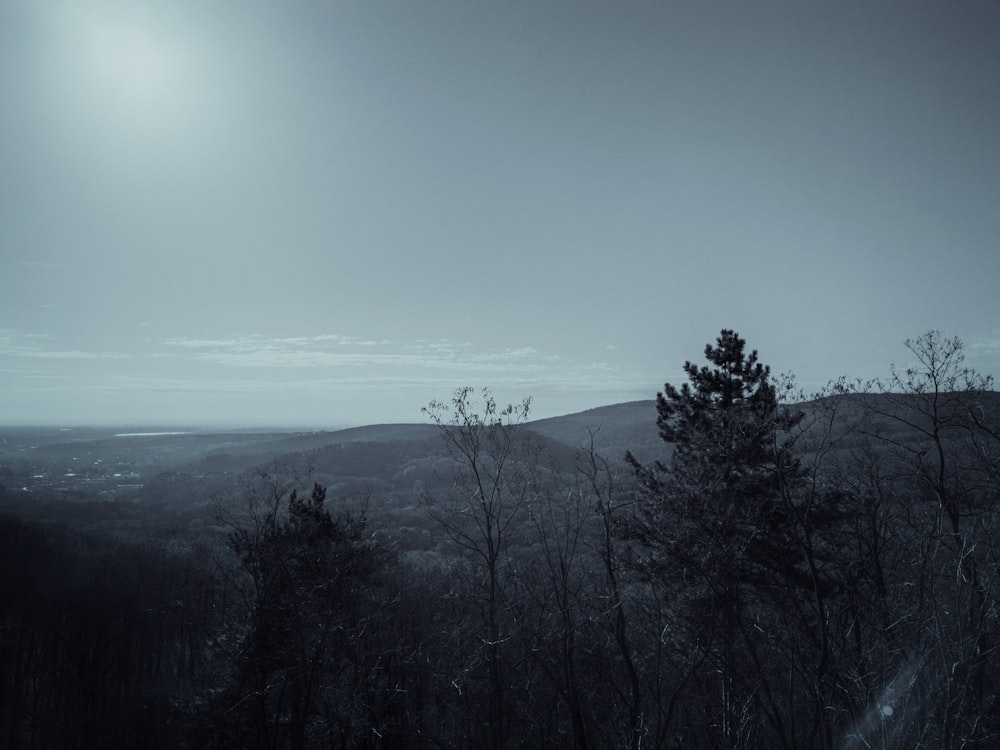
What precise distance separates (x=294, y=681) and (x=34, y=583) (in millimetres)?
39704

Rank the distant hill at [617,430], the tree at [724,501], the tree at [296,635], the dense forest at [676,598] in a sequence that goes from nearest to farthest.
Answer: the dense forest at [676,598]
the tree at [724,501]
the tree at [296,635]
the distant hill at [617,430]

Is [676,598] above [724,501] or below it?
below

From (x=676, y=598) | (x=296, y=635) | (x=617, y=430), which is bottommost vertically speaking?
(x=296, y=635)

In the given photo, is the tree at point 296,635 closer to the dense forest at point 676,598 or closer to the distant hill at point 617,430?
the dense forest at point 676,598

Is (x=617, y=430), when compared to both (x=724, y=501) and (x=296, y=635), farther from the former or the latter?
(x=296, y=635)

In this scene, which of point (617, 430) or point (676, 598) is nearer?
point (676, 598)

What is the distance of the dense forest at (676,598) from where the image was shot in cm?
767

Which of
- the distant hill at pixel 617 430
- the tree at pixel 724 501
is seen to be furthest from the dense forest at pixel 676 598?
the distant hill at pixel 617 430

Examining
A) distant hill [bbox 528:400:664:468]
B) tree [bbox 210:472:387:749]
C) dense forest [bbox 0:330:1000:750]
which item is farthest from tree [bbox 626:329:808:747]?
distant hill [bbox 528:400:664:468]

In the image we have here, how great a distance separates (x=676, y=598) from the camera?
13156 millimetres

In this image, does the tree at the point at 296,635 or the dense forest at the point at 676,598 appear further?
the tree at the point at 296,635

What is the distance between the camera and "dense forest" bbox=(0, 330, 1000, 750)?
7668mm

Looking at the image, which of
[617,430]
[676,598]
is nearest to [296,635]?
[676,598]

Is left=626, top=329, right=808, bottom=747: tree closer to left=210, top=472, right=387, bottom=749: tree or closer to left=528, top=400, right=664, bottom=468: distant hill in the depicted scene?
left=210, top=472, right=387, bottom=749: tree
